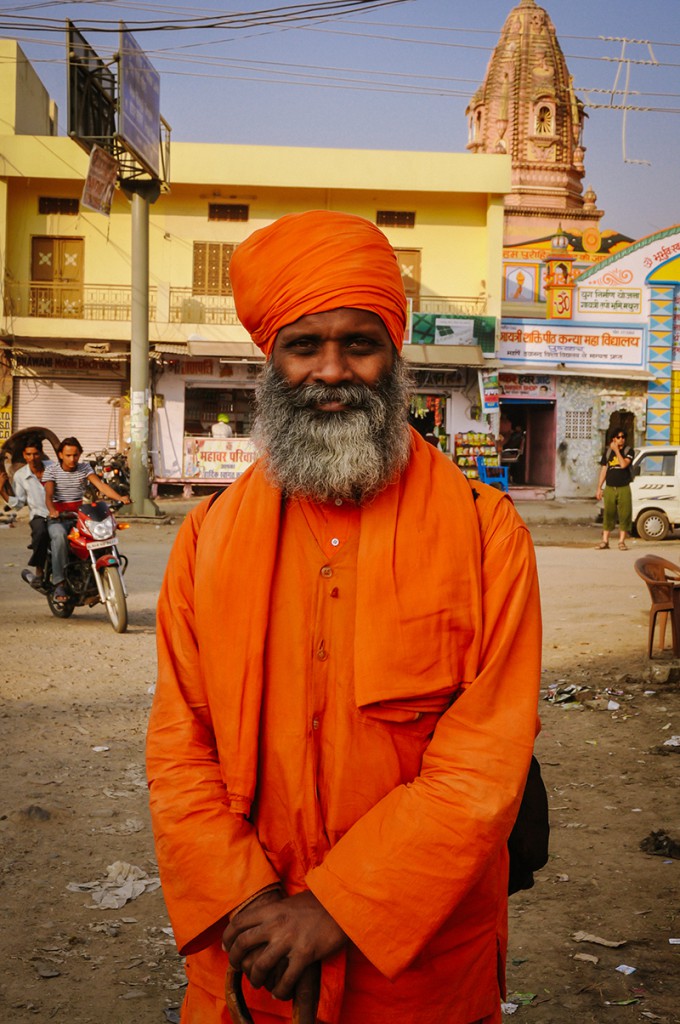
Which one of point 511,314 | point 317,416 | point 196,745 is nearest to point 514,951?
point 196,745

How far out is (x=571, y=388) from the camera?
22938mm

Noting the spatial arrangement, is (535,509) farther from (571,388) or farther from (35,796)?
(35,796)

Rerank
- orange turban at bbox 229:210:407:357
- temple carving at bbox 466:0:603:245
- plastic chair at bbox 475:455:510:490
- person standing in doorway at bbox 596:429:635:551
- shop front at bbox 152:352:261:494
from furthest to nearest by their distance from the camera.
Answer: temple carving at bbox 466:0:603:245
shop front at bbox 152:352:261:494
plastic chair at bbox 475:455:510:490
person standing in doorway at bbox 596:429:635:551
orange turban at bbox 229:210:407:357

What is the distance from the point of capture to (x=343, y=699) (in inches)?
65.0

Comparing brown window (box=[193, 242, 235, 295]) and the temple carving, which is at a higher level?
the temple carving

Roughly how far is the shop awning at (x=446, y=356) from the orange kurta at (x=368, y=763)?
20244mm

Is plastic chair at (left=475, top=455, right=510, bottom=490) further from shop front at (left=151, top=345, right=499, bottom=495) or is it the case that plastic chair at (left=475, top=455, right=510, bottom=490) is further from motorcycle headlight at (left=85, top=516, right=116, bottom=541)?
motorcycle headlight at (left=85, top=516, right=116, bottom=541)

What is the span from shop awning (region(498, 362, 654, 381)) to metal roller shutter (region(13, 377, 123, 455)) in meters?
9.19

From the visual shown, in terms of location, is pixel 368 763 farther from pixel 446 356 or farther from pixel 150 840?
pixel 446 356

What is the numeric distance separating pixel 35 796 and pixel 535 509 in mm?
17496

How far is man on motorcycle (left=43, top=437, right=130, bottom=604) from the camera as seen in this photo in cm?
836

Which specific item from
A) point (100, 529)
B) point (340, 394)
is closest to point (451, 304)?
point (100, 529)

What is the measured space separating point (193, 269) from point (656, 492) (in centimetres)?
1233

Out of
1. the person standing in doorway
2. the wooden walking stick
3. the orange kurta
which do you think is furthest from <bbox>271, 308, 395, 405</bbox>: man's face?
the person standing in doorway
